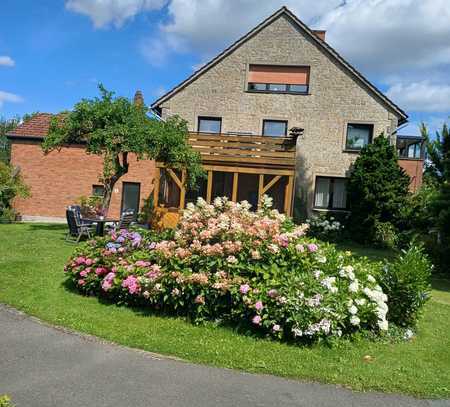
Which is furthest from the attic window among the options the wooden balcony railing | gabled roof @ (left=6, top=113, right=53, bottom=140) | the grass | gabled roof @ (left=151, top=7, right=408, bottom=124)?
the grass

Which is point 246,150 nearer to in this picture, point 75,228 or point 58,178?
point 75,228

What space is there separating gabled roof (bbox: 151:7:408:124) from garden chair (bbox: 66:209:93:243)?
9.29 m

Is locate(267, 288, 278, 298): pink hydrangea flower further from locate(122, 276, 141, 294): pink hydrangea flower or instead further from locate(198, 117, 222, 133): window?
locate(198, 117, 222, 133): window

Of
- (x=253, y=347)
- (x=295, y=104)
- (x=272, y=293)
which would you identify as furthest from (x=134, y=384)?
(x=295, y=104)

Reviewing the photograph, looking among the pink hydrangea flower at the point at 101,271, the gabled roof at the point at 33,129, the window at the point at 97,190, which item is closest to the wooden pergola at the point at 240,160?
the window at the point at 97,190

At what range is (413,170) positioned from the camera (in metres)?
19.0

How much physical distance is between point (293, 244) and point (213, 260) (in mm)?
1202

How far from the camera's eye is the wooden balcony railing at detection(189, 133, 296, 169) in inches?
623

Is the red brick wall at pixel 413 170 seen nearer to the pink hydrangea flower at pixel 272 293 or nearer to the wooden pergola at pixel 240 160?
the wooden pergola at pixel 240 160

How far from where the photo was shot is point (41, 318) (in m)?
5.34

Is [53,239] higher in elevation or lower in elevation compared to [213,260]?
lower

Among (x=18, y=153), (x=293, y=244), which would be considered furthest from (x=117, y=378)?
(x=18, y=153)

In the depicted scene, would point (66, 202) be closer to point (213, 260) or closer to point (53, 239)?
point (53, 239)

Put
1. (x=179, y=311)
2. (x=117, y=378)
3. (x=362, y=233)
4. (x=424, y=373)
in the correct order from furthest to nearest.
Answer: (x=362, y=233), (x=179, y=311), (x=424, y=373), (x=117, y=378)
